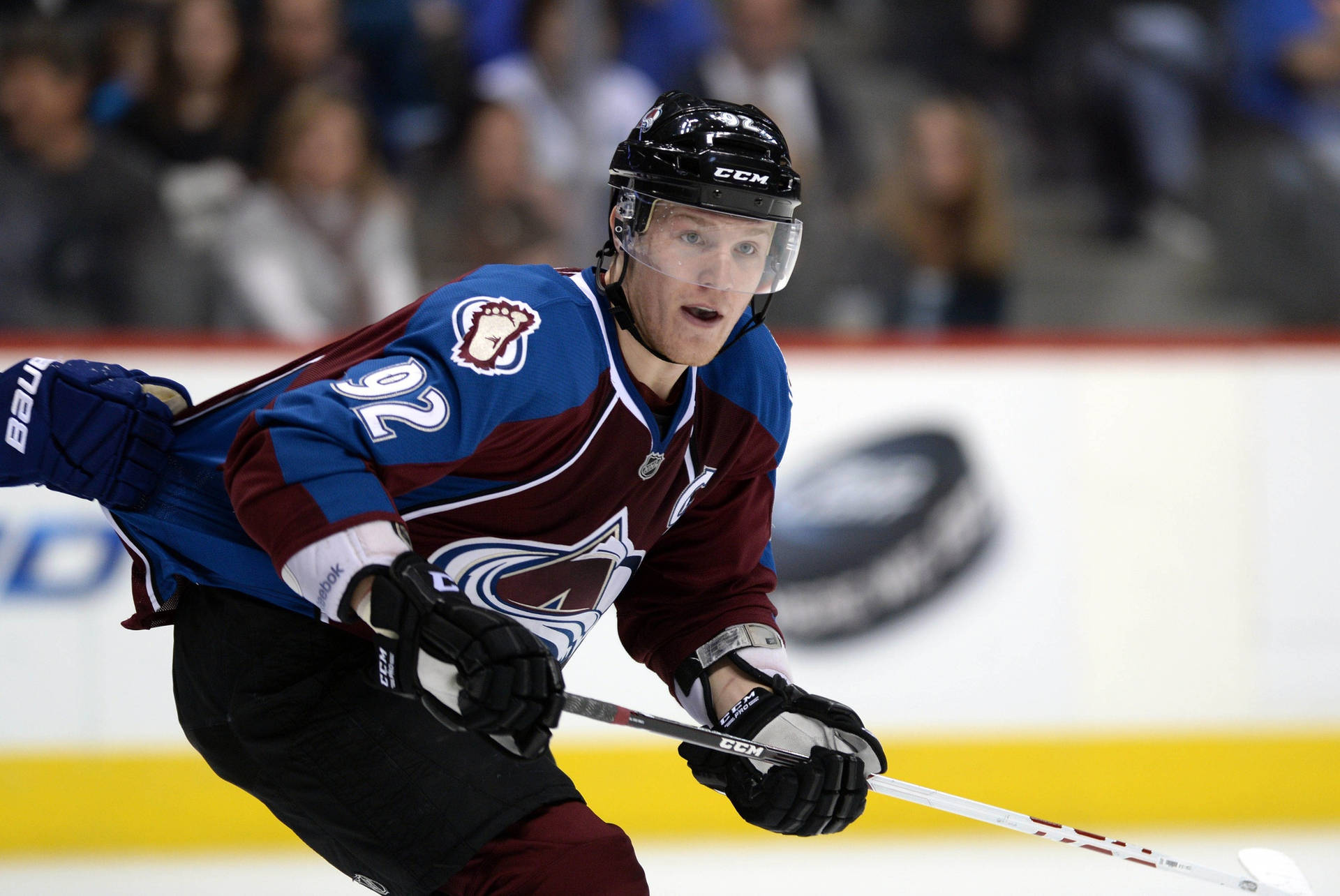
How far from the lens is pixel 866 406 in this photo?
12.7 ft

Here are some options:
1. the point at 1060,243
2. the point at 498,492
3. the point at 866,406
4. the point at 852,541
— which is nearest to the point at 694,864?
the point at 852,541

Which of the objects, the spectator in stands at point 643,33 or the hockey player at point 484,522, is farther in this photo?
the spectator in stands at point 643,33

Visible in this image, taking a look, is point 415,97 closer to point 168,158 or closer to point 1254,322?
point 168,158

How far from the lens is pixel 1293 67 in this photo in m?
5.15

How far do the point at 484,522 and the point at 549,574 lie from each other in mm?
141

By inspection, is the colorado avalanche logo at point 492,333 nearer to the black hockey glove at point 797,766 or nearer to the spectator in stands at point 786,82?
the black hockey glove at point 797,766

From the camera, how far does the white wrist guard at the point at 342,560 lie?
61.4 inches

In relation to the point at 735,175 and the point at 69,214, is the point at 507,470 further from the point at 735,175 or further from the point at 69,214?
the point at 69,214

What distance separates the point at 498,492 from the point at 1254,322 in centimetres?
383

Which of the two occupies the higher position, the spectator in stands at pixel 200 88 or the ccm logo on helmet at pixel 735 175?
the spectator in stands at pixel 200 88

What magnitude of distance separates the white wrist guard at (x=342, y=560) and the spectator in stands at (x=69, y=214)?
2.95 metres

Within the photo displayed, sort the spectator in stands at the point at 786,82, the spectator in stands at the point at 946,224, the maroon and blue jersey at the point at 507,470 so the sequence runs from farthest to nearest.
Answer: the spectator in stands at the point at 786,82
the spectator in stands at the point at 946,224
the maroon and blue jersey at the point at 507,470

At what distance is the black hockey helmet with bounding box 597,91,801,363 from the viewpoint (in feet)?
6.29

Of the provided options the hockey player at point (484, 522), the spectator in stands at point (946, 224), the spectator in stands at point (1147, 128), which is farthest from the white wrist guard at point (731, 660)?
the spectator in stands at point (1147, 128)
